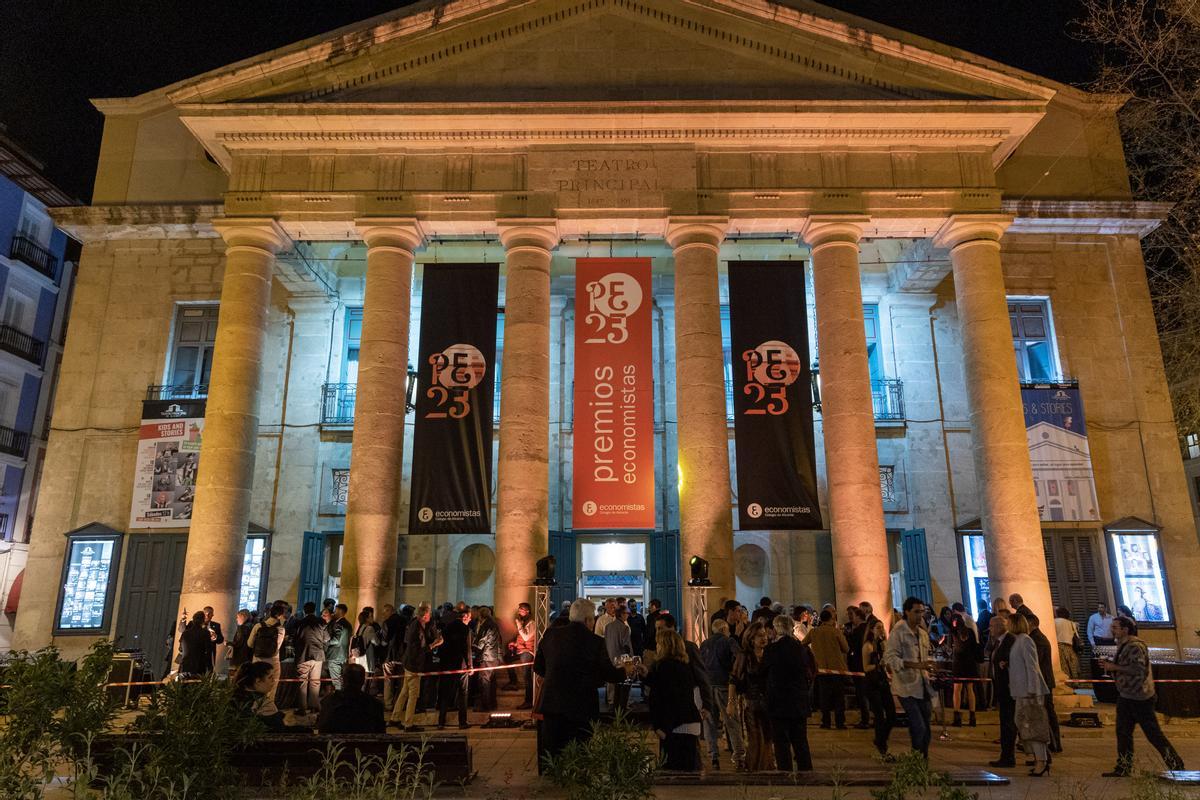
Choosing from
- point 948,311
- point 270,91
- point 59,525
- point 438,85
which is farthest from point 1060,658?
point 59,525

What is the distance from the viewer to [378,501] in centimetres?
1495

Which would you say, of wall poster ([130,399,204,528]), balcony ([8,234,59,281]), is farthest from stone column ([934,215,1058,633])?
balcony ([8,234,59,281])

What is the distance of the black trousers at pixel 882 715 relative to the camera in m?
8.94

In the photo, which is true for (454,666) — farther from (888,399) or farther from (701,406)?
(888,399)

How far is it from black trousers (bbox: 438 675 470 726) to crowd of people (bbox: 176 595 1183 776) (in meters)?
0.03

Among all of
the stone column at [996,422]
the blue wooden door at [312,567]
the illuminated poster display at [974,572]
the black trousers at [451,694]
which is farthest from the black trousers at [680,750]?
the blue wooden door at [312,567]

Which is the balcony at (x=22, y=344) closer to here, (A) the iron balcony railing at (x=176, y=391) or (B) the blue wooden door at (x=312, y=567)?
(A) the iron balcony railing at (x=176, y=391)

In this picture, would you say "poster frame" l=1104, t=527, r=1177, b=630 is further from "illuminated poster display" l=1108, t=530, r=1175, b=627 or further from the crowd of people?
the crowd of people

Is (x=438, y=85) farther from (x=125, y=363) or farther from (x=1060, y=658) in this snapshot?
(x=1060, y=658)

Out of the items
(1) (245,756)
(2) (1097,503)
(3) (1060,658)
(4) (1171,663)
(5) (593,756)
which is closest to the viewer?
(5) (593,756)

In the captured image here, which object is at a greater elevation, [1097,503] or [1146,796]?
[1097,503]

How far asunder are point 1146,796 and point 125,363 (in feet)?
67.1

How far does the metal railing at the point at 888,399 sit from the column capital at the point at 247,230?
1446 centimetres

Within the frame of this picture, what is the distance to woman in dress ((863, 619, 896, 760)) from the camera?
8.98 meters
